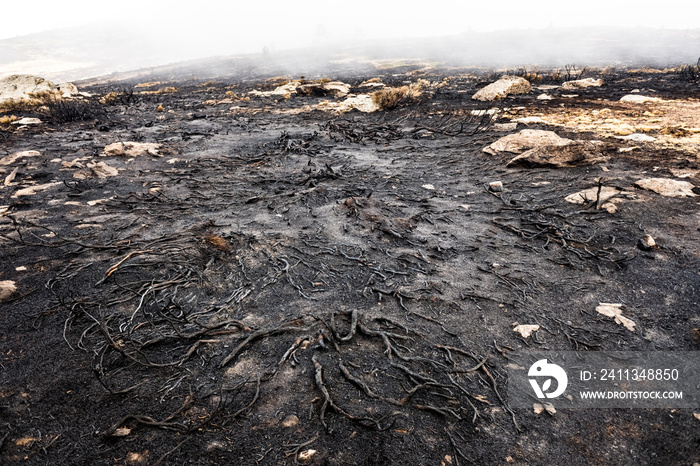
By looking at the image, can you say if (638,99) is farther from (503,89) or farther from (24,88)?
(24,88)

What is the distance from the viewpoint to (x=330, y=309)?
2.55 m

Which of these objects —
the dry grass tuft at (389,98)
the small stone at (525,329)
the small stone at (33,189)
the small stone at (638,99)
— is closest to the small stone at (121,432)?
the small stone at (525,329)

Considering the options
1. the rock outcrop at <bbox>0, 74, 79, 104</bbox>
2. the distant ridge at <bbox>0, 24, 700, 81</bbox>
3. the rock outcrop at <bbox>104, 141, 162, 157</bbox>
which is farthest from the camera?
the distant ridge at <bbox>0, 24, 700, 81</bbox>

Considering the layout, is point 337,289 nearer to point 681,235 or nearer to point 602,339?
point 602,339

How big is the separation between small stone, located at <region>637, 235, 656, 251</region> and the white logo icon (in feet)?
6.47

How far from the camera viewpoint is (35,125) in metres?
9.70

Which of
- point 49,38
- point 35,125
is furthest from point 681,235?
point 49,38

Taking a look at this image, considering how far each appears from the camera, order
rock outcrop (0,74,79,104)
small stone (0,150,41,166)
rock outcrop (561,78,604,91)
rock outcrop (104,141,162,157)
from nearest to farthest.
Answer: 1. small stone (0,150,41,166)
2. rock outcrop (104,141,162,157)
3. rock outcrop (561,78,604,91)
4. rock outcrop (0,74,79,104)

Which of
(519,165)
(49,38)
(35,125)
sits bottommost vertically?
(519,165)

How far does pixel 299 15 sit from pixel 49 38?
234 ft

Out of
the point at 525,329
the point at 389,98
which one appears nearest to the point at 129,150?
the point at 389,98

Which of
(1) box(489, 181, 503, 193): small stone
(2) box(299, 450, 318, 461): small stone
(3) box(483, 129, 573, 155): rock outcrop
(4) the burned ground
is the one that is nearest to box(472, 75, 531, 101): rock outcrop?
(3) box(483, 129, 573, 155): rock outcrop

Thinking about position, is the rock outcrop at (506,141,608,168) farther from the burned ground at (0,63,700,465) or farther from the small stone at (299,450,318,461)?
the small stone at (299,450,318,461)

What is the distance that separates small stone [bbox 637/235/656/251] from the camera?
310 cm
